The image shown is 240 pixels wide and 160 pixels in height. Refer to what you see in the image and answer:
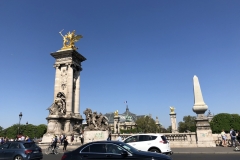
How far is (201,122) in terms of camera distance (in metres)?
19.0

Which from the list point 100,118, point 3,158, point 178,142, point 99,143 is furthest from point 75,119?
point 99,143

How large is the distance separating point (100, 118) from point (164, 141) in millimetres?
14595

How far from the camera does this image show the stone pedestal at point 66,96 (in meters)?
28.3

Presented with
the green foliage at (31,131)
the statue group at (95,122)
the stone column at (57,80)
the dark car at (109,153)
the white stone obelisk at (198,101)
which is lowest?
the green foliage at (31,131)

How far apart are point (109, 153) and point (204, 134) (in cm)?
1436

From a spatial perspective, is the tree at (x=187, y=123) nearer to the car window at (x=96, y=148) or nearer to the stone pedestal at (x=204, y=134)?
the stone pedestal at (x=204, y=134)

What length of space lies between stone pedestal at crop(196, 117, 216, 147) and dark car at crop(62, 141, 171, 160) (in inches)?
519

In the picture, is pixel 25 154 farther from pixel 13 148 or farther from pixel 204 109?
pixel 204 109

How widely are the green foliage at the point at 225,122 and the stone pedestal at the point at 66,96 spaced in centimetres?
4727

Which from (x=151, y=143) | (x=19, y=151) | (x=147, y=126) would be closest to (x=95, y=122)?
(x=19, y=151)

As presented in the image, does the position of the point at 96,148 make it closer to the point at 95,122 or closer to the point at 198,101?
the point at 198,101

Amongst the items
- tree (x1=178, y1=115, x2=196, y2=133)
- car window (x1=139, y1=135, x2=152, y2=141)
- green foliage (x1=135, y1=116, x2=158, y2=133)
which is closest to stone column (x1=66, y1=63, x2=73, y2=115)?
car window (x1=139, y1=135, x2=152, y2=141)

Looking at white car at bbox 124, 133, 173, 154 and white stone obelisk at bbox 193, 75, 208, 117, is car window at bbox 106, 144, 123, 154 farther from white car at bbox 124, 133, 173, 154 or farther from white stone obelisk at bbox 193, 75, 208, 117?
white stone obelisk at bbox 193, 75, 208, 117

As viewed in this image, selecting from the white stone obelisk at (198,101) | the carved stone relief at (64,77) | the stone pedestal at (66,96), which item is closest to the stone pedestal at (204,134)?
the white stone obelisk at (198,101)
